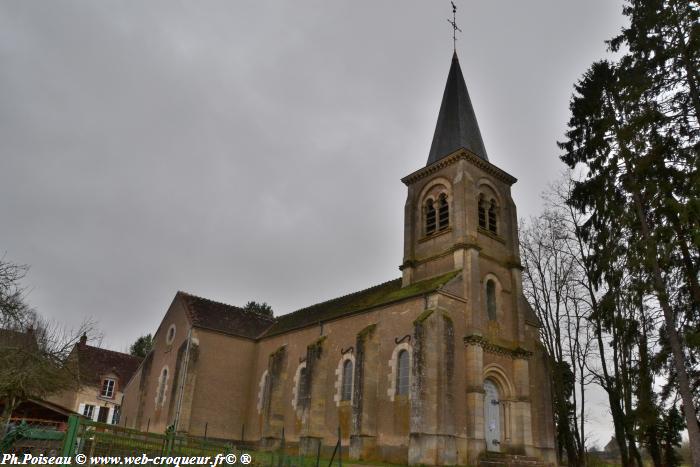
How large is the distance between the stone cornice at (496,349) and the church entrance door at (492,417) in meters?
1.35

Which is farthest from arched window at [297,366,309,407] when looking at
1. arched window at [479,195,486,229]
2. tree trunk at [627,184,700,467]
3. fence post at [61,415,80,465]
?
fence post at [61,415,80,465]

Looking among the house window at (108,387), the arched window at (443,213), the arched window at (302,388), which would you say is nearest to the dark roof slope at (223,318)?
the arched window at (302,388)

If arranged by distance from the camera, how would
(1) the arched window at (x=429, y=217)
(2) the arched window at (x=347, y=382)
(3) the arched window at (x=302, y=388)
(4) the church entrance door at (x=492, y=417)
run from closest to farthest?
(4) the church entrance door at (x=492, y=417) < (2) the arched window at (x=347, y=382) < (3) the arched window at (x=302, y=388) < (1) the arched window at (x=429, y=217)

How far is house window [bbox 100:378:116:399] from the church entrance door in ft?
103

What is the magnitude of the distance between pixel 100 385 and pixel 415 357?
30.7m

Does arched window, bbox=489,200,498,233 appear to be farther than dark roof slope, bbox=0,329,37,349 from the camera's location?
Yes

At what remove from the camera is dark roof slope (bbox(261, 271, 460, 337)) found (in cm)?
2333

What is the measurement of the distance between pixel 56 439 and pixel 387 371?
12.3 m

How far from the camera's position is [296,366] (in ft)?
93.4

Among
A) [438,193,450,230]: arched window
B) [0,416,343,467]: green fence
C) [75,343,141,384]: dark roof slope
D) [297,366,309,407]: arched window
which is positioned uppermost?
[438,193,450,230]: arched window

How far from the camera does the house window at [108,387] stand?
135ft

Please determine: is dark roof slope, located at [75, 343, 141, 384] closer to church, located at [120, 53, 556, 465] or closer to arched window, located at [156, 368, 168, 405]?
church, located at [120, 53, 556, 465]

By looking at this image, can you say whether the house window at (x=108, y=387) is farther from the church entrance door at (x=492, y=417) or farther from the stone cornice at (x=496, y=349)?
the stone cornice at (x=496, y=349)

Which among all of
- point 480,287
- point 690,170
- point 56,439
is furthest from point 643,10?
point 56,439
